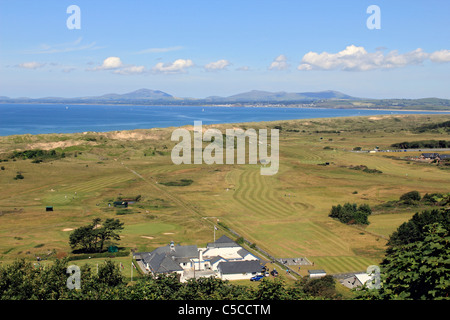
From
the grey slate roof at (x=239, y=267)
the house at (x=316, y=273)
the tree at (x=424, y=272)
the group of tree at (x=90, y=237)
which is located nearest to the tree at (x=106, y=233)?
the group of tree at (x=90, y=237)

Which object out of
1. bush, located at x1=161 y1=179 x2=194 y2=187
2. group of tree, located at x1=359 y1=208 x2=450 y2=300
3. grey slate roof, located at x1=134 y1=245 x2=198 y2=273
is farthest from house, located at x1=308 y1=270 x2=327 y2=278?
bush, located at x1=161 y1=179 x2=194 y2=187

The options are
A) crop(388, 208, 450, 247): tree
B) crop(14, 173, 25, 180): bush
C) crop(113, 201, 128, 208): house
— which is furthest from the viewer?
crop(14, 173, 25, 180): bush

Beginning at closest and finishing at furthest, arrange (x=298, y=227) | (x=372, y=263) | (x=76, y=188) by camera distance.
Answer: (x=372, y=263) → (x=298, y=227) → (x=76, y=188)

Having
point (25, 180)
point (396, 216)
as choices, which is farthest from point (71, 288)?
point (25, 180)

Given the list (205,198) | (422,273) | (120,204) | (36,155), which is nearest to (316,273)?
(422,273)

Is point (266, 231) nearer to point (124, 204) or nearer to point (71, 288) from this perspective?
point (124, 204)

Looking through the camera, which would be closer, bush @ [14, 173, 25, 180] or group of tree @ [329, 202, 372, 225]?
group of tree @ [329, 202, 372, 225]

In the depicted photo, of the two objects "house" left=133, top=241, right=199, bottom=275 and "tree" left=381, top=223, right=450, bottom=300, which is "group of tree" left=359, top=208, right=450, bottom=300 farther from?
"house" left=133, top=241, right=199, bottom=275
